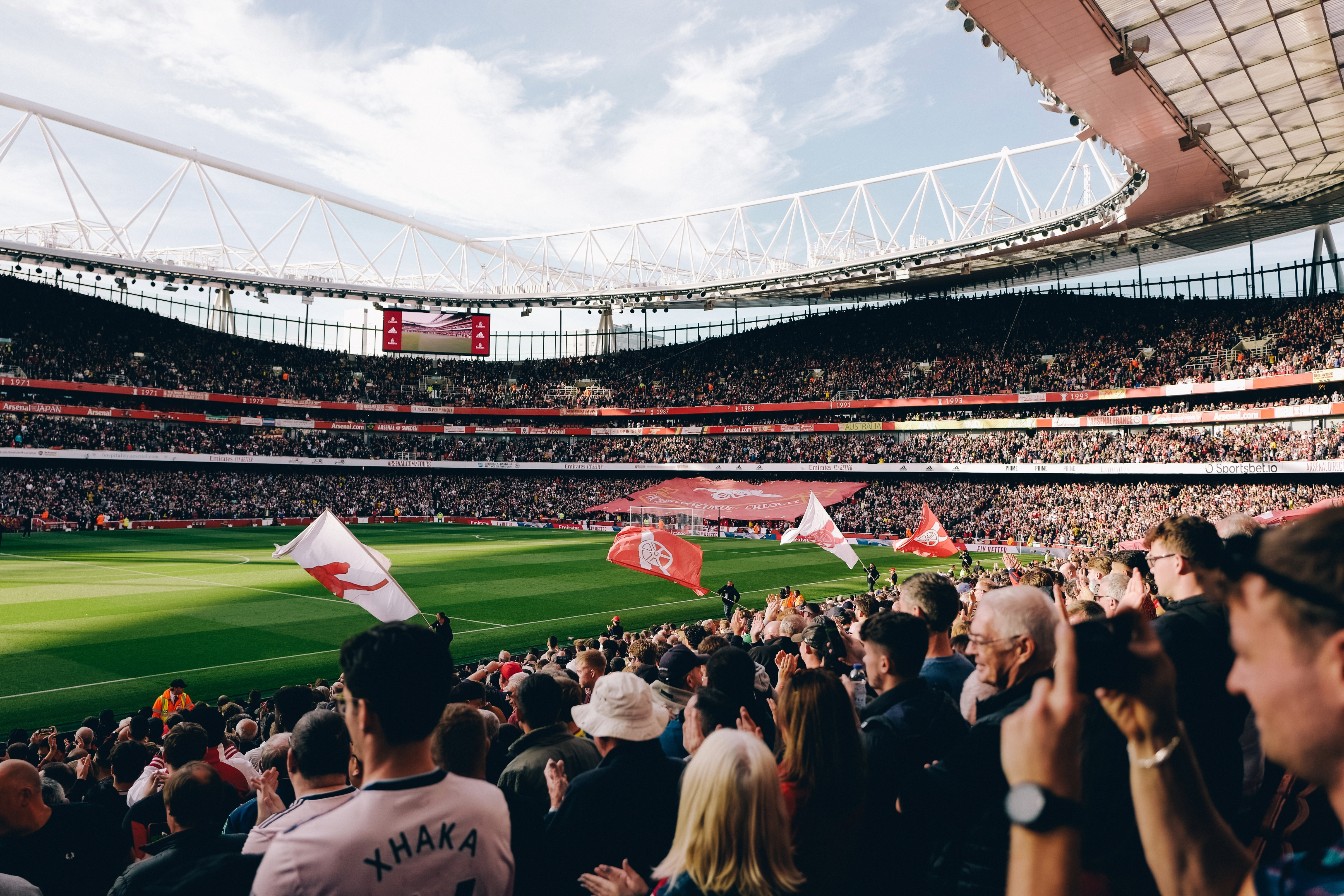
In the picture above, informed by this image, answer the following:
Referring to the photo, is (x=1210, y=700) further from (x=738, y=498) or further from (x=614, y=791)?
(x=738, y=498)

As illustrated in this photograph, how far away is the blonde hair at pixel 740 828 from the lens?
246 cm

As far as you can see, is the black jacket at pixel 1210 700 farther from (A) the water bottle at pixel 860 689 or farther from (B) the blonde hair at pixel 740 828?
(A) the water bottle at pixel 860 689

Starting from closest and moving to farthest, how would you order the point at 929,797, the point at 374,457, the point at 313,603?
the point at 929,797, the point at 313,603, the point at 374,457

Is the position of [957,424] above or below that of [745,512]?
above

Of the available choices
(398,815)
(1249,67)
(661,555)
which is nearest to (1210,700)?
(398,815)

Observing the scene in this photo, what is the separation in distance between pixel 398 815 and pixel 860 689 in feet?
16.7

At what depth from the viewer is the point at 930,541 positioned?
23703 mm

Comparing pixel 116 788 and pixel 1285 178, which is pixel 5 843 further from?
pixel 1285 178

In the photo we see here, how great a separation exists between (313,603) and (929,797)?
24573mm

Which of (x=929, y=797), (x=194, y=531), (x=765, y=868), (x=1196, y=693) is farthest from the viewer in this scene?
(x=194, y=531)

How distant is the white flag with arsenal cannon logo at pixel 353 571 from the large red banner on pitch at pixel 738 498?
118ft

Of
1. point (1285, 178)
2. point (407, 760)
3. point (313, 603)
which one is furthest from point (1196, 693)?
point (1285, 178)

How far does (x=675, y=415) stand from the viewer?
7088 cm

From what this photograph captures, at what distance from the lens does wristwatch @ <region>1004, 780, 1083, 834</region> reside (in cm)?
173
